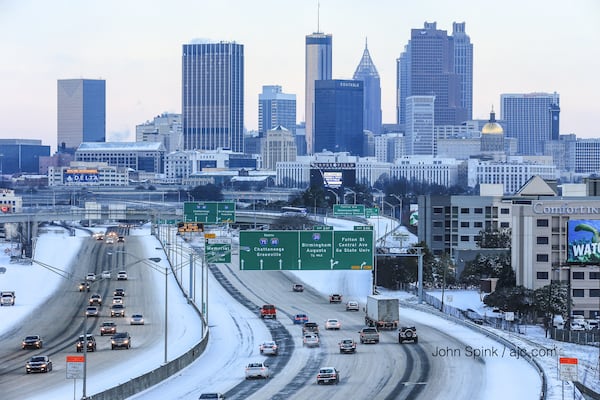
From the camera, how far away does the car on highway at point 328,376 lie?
6297 centimetres

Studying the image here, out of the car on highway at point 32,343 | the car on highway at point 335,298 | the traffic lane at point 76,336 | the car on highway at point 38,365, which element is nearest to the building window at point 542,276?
the car on highway at point 335,298

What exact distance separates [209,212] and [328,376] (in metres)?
76.9

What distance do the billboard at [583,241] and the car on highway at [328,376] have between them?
50.1m

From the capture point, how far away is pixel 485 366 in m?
69.0

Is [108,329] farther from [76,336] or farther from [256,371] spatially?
[256,371]

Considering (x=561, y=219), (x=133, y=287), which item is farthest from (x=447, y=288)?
(x=133, y=287)

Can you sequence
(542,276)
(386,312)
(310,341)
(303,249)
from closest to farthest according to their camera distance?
1. (310,341)
2. (386,312)
3. (303,249)
4. (542,276)

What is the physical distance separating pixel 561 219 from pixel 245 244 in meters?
32.7

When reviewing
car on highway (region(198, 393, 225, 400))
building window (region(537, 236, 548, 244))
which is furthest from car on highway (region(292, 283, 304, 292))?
car on highway (region(198, 393, 225, 400))

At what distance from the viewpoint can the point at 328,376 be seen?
207ft

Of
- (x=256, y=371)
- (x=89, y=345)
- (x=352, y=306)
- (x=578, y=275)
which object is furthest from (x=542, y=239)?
(x=256, y=371)

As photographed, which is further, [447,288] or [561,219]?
[447,288]

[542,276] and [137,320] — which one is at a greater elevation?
[542,276]

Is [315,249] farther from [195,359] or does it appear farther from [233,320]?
[195,359]
